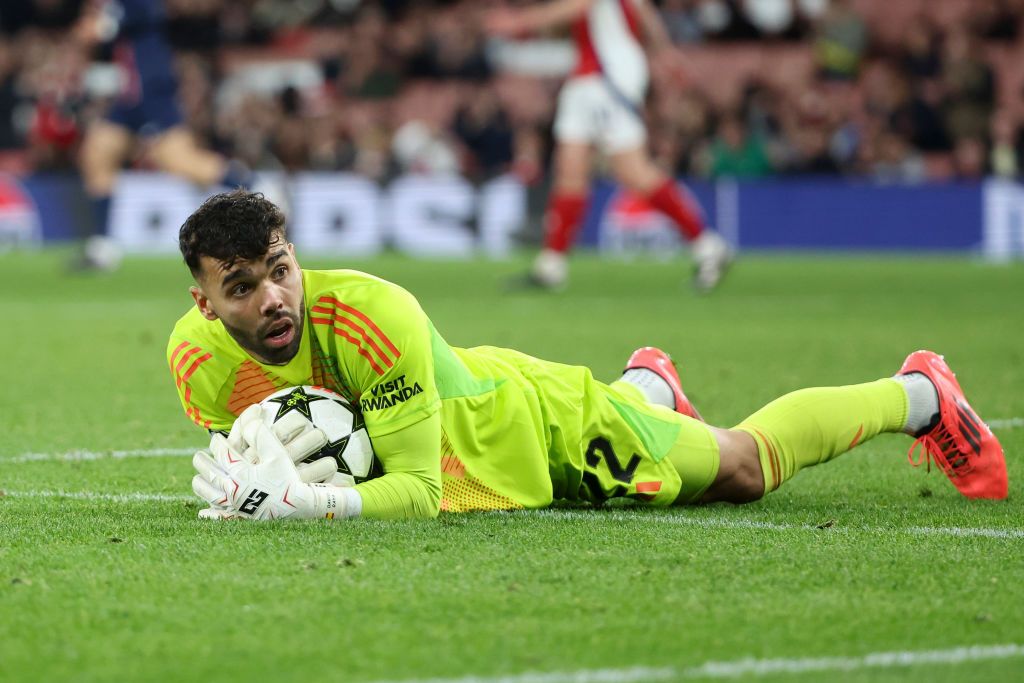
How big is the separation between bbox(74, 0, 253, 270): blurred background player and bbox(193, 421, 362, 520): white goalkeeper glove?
34.8 feet

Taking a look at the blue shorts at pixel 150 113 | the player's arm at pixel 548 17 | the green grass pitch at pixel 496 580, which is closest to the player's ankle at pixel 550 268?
the player's arm at pixel 548 17

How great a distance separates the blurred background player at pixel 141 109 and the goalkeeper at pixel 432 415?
10.3 metres

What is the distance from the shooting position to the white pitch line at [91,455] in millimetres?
5621

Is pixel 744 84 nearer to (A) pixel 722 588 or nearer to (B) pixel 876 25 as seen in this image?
(B) pixel 876 25

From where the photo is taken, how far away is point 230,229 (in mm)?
4074

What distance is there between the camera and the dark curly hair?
4.07 meters

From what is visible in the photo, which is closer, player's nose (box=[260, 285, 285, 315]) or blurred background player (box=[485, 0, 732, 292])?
player's nose (box=[260, 285, 285, 315])

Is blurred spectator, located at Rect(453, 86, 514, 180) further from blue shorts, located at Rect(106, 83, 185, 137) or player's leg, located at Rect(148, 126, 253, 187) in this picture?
blue shorts, located at Rect(106, 83, 185, 137)

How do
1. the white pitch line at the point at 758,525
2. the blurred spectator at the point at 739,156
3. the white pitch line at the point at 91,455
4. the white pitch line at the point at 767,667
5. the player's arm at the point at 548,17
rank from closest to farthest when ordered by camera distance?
the white pitch line at the point at 767,667 < the white pitch line at the point at 758,525 < the white pitch line at the point at 91,455 < the player's arm at the point at 548,17 < the blurred spectator at the point at 739,156

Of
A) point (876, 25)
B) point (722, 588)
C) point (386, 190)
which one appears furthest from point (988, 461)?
point (876, 25)

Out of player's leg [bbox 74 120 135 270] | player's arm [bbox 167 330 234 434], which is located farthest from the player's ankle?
player's arm [bbox 167 330 234 434]

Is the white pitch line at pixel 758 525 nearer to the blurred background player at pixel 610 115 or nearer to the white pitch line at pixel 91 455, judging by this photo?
the white pitch line at pixel 91 455

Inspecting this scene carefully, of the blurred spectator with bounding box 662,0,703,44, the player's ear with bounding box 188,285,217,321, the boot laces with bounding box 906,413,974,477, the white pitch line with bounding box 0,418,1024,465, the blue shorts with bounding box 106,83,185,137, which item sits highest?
the blurred spectator with bounding box 662,0,703,44

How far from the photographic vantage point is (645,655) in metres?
3.03
